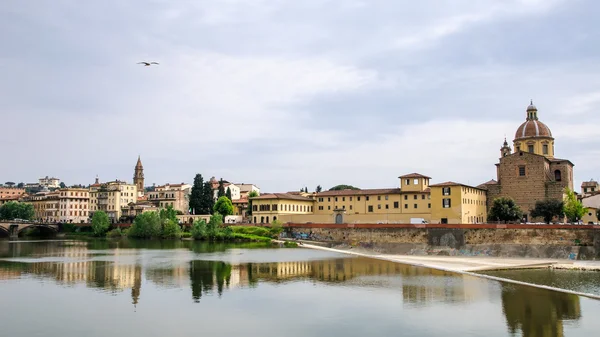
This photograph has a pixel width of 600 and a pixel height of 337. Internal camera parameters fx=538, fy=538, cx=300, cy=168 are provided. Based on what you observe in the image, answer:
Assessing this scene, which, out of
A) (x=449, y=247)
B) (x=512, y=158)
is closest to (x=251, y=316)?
(x=449, y=247)

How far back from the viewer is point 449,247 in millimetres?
58094

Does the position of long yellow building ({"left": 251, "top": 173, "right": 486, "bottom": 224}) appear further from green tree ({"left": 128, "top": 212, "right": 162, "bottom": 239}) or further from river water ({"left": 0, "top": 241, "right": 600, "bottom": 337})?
river water ({"left": 0, "top": 241, "right": 600, "bottom": 337})

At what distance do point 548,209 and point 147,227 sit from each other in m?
59.7

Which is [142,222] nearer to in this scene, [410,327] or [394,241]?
[394,241]

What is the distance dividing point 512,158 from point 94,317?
5954 cm

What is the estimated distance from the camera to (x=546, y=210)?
213 ft

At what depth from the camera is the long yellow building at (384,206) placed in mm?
68250

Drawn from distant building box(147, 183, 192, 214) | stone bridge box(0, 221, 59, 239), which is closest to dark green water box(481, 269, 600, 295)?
distant building box(147, 183, 192, 214)

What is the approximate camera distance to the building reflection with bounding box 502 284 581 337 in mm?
23781

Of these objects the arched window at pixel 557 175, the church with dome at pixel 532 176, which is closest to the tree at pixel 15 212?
the church with dome at pixel 532 176

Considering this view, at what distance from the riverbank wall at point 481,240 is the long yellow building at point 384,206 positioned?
27.7ft

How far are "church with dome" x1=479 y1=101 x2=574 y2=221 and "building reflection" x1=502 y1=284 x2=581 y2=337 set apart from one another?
1560 inches

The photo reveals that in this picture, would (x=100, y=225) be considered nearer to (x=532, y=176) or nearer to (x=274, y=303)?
(x=532, y=176)

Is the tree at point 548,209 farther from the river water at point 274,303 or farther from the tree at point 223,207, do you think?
the tree at point 223,207
